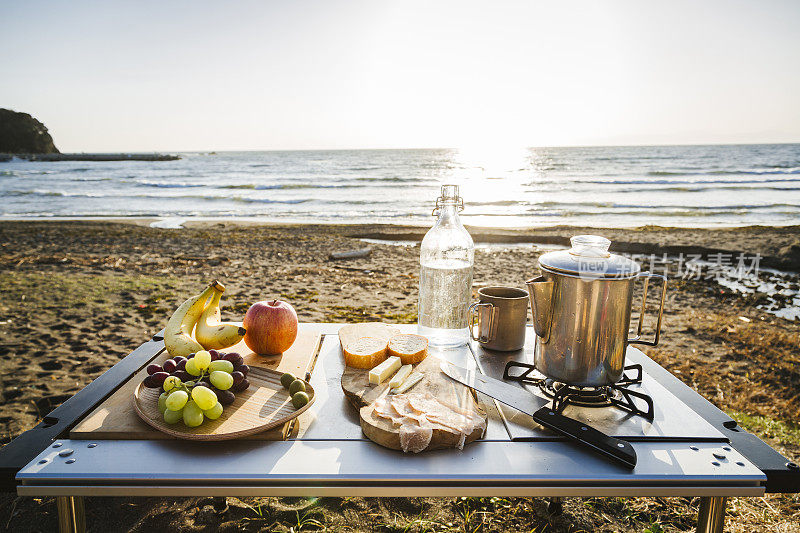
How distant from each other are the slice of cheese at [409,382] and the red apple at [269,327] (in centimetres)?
54

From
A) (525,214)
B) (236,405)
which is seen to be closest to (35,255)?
(236,405)

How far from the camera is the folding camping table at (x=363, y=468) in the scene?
3.56ft

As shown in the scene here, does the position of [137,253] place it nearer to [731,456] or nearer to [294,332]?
[294,332]

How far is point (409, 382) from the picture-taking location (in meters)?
1.53

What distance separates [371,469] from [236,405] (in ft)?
1.67

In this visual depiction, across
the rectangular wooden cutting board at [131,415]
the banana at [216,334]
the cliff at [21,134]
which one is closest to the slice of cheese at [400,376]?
the rectangular wooden cutting board at [131,415]

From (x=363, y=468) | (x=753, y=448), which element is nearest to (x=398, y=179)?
(x=753, y=448)

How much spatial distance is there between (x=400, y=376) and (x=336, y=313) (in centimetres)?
395

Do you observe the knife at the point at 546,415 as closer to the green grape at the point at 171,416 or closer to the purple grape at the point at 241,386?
the purple grape at the point at 241,386

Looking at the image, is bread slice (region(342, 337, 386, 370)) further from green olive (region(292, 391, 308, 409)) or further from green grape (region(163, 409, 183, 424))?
green grape (region(163, 409, 183, 424))

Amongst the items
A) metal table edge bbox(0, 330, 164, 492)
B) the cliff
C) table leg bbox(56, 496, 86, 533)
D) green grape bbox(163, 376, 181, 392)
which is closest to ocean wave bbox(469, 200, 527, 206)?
metal table edge bbox(0, 330, 164, 492)

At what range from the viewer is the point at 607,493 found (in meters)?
1.09

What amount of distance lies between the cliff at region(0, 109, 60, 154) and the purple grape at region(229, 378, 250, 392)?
7663cm

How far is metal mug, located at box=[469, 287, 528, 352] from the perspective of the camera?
184 centimetres
